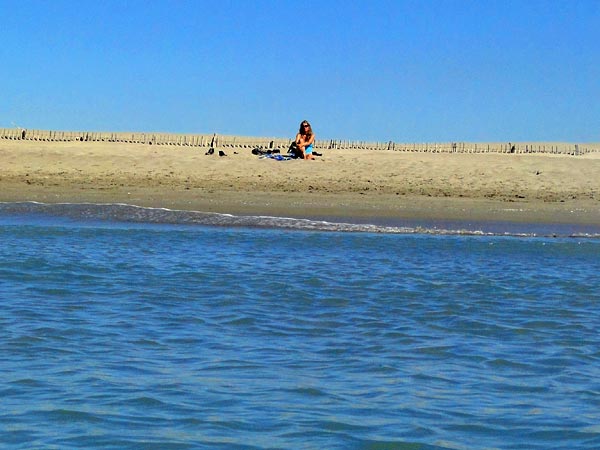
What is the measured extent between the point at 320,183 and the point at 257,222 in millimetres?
5354

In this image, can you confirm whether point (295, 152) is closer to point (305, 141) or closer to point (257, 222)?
point (305, 141)

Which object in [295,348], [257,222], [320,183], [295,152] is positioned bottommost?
[295,348]

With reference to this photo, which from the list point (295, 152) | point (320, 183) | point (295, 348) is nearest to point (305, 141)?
point (295, 152)

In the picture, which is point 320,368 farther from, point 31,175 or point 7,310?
point 31,175

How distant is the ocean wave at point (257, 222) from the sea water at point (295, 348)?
2609mm

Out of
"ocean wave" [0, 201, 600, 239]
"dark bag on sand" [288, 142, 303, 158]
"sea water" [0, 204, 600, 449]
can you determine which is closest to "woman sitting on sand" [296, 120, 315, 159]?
"dark bag on sand" [288, 142, 303, 158]

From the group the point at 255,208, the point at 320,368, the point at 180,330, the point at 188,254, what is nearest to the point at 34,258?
the point at 188,254

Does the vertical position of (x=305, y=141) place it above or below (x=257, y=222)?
above

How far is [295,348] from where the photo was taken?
6988 mm

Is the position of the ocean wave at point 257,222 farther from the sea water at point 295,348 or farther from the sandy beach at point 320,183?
the sea water at point 295,348

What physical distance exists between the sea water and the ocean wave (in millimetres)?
2609

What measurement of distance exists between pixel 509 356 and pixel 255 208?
453 inches

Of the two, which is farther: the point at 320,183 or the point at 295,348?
the point at 320,183

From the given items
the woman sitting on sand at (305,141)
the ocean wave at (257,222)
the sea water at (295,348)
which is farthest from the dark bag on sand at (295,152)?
the sea water at (295,348)
